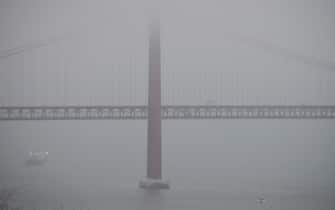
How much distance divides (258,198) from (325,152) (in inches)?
1614

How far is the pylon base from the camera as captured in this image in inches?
1138

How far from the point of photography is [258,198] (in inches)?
1105

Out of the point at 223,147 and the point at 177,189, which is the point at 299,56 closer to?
the point at 177,189

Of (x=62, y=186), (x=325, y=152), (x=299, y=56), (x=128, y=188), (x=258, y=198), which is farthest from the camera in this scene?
(x=325, y=152)

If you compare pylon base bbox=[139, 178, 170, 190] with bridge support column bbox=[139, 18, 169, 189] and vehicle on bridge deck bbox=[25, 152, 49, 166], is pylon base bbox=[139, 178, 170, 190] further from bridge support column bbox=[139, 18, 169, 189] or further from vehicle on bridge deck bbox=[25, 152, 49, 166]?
vehicle on bridge deck bbox=[25, 152, 49, 166]

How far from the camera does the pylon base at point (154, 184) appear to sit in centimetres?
2891

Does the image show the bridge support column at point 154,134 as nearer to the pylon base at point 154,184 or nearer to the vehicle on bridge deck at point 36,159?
the pylon base at point 154,184

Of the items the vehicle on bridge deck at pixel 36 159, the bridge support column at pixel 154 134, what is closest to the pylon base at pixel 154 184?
the bridge support column at pixel 154 134

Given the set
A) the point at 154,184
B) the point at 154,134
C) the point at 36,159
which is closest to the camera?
the point at 154,184

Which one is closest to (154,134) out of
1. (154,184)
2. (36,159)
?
(154,184)

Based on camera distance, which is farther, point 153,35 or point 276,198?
point 153,35

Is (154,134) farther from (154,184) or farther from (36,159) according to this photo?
(36,159)

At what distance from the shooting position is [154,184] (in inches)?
1142

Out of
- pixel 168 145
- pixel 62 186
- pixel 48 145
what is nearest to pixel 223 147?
pixel 168 145
